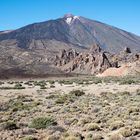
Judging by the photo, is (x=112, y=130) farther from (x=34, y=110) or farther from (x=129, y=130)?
(x=34, y=110)

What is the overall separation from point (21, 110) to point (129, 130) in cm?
1153

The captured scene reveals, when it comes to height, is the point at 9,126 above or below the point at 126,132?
below

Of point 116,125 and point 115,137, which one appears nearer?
point 115,137

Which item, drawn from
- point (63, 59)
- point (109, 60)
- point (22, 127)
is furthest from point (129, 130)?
point (63, 59)

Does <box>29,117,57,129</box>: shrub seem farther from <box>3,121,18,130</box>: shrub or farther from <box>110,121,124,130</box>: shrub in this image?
<box>110,121,124,130</box>: shrub

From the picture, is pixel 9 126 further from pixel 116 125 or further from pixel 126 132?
pixel 126 132

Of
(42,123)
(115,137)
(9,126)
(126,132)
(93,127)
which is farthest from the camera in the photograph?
(42,123)

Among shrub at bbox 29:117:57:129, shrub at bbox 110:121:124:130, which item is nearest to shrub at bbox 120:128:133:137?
shrub at bbox 110:121:124:130

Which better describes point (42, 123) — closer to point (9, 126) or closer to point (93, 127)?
point (9, 126)

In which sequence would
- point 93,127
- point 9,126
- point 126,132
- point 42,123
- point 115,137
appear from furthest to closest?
point 42,123 → point 9,126 → point 93,127 → point 126,132 → point 115,137

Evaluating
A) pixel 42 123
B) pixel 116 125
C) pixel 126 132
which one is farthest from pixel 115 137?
pixel 42 123

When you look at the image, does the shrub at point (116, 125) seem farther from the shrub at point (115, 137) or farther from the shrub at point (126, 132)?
the shrub at point (115, 137)

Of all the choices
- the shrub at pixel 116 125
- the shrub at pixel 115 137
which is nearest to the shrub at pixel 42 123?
the shrub at pixel 116 125

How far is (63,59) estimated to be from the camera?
171250 millimetres
